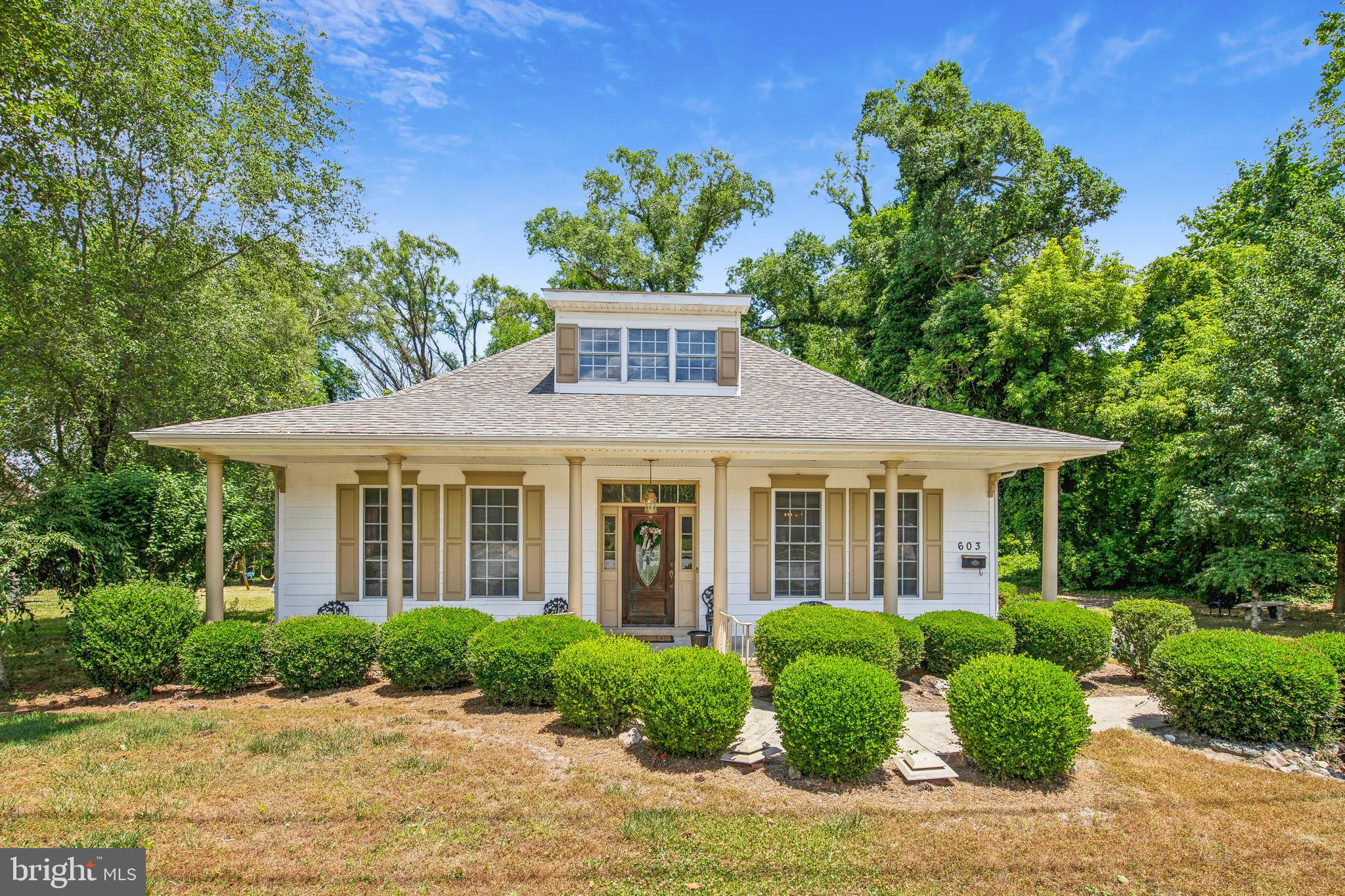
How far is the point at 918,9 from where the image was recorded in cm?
1050

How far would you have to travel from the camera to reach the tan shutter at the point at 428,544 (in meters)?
9.52

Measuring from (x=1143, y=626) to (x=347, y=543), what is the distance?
1162 cm

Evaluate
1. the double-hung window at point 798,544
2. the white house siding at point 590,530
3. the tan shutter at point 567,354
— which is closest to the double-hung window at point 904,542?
the white house siding at point 590,530

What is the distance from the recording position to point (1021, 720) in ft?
15.5

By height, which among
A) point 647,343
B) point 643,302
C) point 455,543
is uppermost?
point 643,302

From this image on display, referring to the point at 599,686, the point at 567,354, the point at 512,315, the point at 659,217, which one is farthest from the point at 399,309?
the point at 599,686

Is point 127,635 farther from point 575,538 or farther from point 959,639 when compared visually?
point 959,639

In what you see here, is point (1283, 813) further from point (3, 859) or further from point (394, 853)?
point (3, 859)

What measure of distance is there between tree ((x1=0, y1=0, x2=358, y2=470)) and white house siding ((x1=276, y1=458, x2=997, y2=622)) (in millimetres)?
5119

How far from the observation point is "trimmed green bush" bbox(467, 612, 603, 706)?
20.6 feet

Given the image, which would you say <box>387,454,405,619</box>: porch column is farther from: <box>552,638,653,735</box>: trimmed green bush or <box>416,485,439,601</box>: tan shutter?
<box>552,638,653,735</box>: trimmed green bush

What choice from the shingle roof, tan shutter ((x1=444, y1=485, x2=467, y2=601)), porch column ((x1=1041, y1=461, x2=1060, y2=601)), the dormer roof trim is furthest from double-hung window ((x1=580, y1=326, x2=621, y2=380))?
porch column ((x1=1041, y1=461, x2=1060, y2=601))

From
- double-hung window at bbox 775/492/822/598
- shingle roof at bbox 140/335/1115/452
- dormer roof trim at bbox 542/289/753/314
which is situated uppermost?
dormer roof trim at bbox 542/289/753/314

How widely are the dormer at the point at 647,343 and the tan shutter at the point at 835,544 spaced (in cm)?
256
